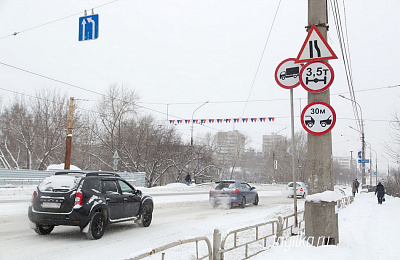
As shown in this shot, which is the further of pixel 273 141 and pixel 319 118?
pixel 273 141

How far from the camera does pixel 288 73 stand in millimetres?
7523

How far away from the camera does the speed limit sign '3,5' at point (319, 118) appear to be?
6281mm

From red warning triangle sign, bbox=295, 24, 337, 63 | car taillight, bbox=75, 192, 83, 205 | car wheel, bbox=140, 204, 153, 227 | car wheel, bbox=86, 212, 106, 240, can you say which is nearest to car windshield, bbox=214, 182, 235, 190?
car wheel, bbox=140, 204, 153, 227

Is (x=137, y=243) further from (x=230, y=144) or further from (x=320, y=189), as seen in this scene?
(x=230, y=144)

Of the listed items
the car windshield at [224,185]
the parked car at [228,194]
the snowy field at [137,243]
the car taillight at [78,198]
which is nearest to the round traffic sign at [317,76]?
the snowy field at [137,243]

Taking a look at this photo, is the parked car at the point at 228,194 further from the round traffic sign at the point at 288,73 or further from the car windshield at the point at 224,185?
the round traffic sign at the point at 288,73

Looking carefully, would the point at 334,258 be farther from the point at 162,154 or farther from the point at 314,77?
the point at 162,154

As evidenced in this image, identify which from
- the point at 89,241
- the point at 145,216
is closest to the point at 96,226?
the point at 89,241

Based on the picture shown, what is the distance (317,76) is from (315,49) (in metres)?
0.48

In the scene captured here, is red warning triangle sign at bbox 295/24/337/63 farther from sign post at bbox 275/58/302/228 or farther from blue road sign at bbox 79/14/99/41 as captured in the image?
blue road sign at bbox 79/14/99/41

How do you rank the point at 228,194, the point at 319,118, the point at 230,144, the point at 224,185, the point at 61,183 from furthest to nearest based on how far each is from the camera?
the point at 230,144, the point at 224,185, the point at 228,194, the point at 61,183, the point at 319,118

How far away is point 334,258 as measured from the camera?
5.76 m

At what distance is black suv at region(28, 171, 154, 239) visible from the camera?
8375mm

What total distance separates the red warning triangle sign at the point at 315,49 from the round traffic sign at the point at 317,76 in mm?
107
